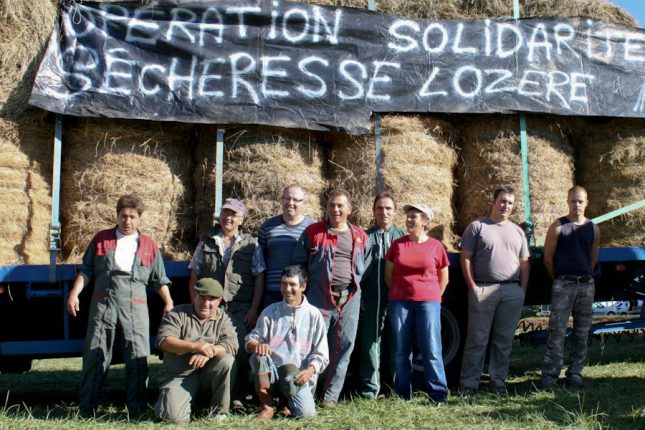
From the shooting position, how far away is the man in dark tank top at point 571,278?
18.9ft

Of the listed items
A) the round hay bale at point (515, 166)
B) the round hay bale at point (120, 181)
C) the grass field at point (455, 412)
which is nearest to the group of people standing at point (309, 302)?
the grass field at point (455, 412)

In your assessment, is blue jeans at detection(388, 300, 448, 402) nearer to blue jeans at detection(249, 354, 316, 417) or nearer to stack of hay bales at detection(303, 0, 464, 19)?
blue jeans at detection(249, 354, 316, 417)

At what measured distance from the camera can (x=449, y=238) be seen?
21.1ft

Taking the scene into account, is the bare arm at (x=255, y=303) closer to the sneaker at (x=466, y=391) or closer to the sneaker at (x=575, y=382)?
the sneaker at (x=466, y=391)

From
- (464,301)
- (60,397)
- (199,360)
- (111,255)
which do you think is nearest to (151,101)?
(111,255)

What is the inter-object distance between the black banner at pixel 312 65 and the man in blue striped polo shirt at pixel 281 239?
1081 mm

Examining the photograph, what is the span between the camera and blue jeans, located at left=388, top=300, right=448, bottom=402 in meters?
5.32

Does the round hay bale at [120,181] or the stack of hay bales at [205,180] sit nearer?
the round hay bale at [120,181]

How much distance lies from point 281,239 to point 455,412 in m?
1.81

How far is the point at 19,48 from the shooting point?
5.99 m

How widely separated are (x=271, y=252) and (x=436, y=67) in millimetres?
2474

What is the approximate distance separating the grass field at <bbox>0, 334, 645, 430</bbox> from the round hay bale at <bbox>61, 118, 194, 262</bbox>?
4.66 feet

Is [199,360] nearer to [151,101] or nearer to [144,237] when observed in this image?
[144,237]

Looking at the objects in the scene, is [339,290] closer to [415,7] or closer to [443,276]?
[443,276]
